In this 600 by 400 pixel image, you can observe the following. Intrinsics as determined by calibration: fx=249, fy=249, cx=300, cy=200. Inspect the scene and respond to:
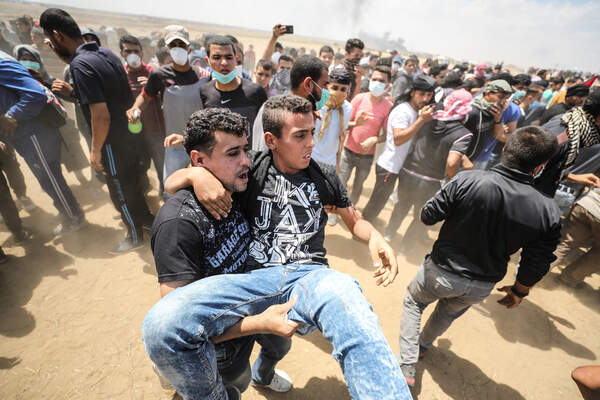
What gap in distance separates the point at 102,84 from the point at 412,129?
→ 400 centimetres

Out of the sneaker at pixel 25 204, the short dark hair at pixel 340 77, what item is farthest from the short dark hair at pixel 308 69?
the sneaker at pixel 25 204

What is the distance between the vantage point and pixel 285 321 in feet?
4.41

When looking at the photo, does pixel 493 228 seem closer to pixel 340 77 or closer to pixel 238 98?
pixel 340 77

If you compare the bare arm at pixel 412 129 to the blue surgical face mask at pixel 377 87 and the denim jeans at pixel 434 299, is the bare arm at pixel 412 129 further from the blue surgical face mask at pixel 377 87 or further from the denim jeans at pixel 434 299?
the denim jeans at pixel 434 299

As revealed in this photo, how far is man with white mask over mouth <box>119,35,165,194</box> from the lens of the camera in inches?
155

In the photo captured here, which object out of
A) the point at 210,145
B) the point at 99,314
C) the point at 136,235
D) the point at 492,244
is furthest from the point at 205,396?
the point at 136,235

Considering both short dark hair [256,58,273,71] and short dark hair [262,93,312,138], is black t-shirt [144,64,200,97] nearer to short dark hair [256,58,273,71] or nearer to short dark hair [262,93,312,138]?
short dark hair [256,58,273,71]

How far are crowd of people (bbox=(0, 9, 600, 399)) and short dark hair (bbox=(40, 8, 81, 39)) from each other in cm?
1

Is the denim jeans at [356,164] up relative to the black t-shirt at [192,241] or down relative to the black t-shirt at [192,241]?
down

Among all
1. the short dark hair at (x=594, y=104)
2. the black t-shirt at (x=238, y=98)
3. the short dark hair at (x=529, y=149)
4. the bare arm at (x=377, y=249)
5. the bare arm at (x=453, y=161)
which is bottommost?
the bare arm at (x=377, y=249)

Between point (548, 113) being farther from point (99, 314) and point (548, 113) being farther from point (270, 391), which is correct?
point (99, 314)

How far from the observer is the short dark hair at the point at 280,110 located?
1.88 metres

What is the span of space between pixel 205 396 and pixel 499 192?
2492mm

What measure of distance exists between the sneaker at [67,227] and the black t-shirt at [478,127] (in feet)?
21.3
